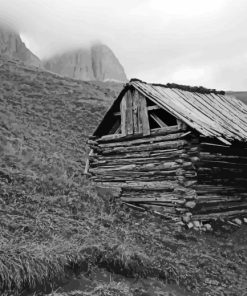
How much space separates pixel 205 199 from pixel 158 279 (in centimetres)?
581

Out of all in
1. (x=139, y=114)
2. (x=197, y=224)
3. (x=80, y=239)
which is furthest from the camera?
(x=139, y=114)

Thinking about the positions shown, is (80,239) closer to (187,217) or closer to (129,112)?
(187,217)

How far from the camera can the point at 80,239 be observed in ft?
25.7

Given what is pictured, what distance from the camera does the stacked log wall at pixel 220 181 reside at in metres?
13.0

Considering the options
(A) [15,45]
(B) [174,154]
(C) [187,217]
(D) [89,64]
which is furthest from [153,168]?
(D) [89,64]

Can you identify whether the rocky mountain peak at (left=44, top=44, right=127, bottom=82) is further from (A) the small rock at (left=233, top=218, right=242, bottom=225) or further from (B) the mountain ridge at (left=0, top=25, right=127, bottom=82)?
(A) the small rock at (left=233, top=218, right=242, bottom=225)

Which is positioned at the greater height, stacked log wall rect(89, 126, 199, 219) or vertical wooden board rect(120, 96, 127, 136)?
vertical wooden board rect(120, 96, 127, 136)

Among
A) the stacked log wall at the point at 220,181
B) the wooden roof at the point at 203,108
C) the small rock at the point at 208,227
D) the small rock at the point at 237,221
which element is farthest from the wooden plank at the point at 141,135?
the small rock at the point at 237,221

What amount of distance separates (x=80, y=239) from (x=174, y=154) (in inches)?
240

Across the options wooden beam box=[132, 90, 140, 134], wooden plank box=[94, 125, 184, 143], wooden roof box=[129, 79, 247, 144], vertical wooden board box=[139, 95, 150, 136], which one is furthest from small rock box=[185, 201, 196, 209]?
wooden beam box=[132, 90, 140, 134]

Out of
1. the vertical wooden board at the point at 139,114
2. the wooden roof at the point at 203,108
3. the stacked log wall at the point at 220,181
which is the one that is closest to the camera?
the wooden roof at the point at 203,108

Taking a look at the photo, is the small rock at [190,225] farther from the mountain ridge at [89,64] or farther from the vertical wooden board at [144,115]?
the mountain ridge at [89,64]

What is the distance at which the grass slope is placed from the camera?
6.30 metres

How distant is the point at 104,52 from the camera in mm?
110875
